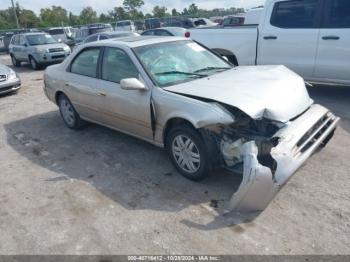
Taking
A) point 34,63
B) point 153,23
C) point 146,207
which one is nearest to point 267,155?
point 146,207

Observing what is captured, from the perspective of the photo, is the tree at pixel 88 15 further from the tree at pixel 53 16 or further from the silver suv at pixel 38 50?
the silver suv at pixel 38 50

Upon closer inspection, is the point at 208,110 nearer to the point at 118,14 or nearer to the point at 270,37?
the point at 270,37

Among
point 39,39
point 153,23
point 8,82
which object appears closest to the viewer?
point 8,82

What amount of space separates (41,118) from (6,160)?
216cm

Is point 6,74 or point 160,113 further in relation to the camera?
point 6,74

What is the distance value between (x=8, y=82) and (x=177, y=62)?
7.03 metres

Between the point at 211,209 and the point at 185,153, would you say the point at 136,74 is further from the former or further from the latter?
the point at 211,209

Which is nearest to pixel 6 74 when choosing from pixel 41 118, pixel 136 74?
pixel 41 118

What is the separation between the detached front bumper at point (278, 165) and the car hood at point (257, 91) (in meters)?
0.17

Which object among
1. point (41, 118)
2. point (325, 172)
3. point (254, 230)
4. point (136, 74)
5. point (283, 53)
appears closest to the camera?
point (254, 230)

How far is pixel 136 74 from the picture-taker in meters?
4.31

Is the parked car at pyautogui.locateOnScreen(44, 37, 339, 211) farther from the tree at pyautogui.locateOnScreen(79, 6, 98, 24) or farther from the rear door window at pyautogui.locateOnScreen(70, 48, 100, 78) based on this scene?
the tree at pyautogui.locateOnScreen(79, 6, 98, 24)

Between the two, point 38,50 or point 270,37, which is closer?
point 270,37

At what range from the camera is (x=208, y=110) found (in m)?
3.46
